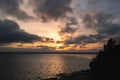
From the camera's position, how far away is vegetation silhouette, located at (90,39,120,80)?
148 feet

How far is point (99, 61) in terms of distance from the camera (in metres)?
51.1

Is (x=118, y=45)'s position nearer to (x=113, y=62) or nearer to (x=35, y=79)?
(x=113, y=62)

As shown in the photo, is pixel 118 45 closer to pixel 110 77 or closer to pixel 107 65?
pixel 107 65

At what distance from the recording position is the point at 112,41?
55062 millimetres

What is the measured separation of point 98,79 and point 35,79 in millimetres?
41534

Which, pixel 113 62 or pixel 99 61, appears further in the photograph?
pixel 99 61

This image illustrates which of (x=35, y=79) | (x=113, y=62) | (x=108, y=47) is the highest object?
(x=108, y=47)

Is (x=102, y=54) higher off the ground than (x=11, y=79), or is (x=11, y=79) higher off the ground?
(x=102, y=54)

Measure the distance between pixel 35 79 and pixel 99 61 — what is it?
3975 cm

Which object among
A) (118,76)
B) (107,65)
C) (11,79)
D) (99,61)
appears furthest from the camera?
(11,79)

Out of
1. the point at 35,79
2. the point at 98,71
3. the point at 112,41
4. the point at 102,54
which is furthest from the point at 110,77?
the point at 35,79

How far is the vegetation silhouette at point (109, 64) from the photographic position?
45112 millimetres

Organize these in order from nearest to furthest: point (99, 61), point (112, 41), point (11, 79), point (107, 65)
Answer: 1. point (107, 65)
2. point (99, 61)
3. point (112, 41)
4. point (11, 79)

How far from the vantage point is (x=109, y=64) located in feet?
156
